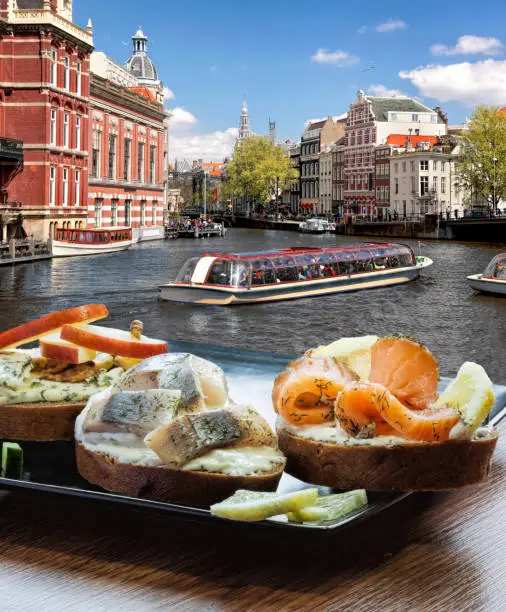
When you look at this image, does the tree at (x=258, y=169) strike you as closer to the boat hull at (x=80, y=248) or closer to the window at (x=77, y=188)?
the window at (x=77, y=188)

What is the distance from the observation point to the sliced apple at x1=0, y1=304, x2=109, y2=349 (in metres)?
2.39

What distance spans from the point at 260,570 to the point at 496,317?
20838 millimetres

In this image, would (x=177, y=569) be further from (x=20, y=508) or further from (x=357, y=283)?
(x=357, y=283)

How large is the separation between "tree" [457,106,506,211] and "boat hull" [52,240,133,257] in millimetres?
32882

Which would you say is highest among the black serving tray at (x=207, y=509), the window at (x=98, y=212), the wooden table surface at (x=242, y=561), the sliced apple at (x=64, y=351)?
the window at (x=98, y=212)

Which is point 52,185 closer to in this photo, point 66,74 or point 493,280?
point 66,74

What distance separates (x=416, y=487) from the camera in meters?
1.72

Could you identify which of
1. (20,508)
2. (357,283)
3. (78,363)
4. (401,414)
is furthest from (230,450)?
(357,283)

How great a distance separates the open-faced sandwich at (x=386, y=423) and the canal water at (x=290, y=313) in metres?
11.0

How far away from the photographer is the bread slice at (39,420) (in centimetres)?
216

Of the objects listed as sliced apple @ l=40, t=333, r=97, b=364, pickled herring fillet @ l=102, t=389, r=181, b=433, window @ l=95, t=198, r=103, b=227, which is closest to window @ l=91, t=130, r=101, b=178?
window @ l=95, t=198, r=103, b=227

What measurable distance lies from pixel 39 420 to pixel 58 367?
25cm

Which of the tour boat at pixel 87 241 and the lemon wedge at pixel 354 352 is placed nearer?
the lemon wedge at pixel 354 352

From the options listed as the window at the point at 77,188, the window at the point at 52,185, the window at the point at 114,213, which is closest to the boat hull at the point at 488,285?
the window at the point at 52,185
